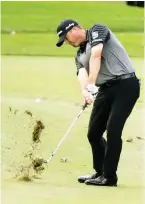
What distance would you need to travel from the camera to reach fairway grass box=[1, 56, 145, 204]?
21.4 feet

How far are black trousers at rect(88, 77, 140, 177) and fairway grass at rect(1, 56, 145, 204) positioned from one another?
27cm

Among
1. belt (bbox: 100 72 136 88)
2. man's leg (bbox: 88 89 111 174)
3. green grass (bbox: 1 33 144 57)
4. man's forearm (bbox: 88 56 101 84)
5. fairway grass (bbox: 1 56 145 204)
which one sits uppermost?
man's forearm (bbox: 88 56 101 84)

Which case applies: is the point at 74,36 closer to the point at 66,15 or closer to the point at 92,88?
the point at 92,88

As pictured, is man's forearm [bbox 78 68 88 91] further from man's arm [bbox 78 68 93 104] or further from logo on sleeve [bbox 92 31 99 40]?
logo on sleeve [bbox 92 31 99 40]

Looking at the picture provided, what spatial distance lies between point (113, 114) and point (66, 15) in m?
33.0

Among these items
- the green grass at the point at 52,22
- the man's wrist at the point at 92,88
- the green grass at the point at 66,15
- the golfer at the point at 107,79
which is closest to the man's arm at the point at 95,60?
the golfer at the point at 107,79

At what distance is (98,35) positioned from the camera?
693 centimetres

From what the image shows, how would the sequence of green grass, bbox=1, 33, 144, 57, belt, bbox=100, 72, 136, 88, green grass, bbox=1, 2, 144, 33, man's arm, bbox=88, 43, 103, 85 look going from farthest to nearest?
green grass, bbox=1, 2, 144, 33 → green grass, bbox=1, 33, 144, 57 → belt, bbox=100, 72, 136, 88 → man's arm, bbox=88, 43, 103, 85

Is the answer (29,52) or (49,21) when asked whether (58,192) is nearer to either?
(29,52)

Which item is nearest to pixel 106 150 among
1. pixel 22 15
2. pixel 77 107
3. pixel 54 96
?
pixel 77 107

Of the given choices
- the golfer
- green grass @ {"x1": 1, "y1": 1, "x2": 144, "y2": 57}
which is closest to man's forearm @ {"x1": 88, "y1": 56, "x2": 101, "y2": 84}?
the golfer

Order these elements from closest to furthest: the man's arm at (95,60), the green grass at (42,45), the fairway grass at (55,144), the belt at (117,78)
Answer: the fairway grass at (55,144)
the man's arm at (95,60)
the belt at (117,78)
the green grass at (42,45)

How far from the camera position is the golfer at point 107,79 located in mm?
6977

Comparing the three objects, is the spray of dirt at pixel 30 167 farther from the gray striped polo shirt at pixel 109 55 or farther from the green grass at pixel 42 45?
the green grass at pixel 42 45
